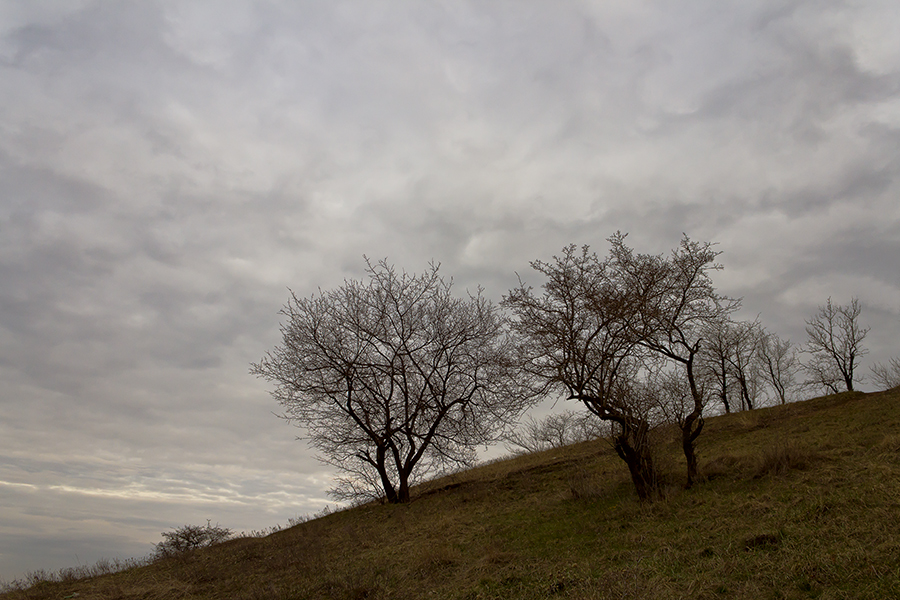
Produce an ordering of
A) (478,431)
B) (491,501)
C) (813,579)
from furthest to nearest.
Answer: (478,431)
(491,501)
(813,579)

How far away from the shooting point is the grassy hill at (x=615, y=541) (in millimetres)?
6812

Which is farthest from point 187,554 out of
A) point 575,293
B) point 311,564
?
point 575,293

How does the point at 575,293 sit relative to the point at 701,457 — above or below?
above

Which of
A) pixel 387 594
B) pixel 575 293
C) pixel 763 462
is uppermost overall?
pixel 575 293

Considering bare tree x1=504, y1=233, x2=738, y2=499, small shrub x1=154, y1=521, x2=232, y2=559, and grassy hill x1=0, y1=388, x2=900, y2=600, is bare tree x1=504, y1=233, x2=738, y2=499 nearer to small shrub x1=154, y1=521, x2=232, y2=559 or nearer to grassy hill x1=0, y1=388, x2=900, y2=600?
grassy hill x1=0, y1=388, x2=900, y2=600

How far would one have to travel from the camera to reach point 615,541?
31.4ft

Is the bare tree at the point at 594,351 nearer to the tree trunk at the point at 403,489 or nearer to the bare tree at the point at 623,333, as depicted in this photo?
the bare tree at the point at 623,333

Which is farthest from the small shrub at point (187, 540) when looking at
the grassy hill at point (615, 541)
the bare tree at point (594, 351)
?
the bare tree at point (594, 351)

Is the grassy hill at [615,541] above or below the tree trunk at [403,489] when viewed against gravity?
below

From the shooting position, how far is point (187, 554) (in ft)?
51.7

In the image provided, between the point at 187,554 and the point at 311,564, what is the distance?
6683 millimetres

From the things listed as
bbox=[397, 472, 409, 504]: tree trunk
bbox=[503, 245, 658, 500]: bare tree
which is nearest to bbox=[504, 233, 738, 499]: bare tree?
bbox=[503, 245, 658, 500]: bare tree

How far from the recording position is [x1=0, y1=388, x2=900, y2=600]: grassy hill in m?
6.81

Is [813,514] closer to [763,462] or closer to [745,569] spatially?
[745,569]
